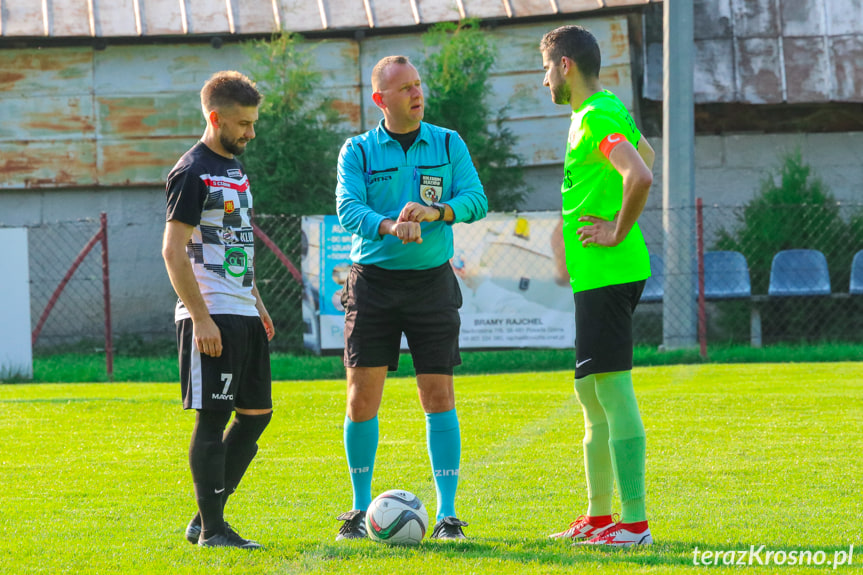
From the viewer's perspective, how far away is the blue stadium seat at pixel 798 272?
14703 mm

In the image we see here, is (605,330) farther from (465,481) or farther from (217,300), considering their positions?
(465,481)

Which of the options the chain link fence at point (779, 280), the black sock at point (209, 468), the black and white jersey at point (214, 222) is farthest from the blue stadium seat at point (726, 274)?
the black sock at point (209, 468)

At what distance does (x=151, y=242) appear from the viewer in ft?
58.1

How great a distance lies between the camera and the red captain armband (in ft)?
13.4

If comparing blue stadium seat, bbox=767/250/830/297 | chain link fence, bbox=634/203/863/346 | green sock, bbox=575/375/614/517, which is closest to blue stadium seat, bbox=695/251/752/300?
chain link fence, bbox=634/203/863/346

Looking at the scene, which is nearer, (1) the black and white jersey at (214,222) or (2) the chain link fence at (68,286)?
(1) the black and white jersey at (214,222)

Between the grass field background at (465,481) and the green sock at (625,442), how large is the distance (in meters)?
0.19

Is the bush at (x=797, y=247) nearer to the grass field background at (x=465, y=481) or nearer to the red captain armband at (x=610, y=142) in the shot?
the grass field background at (x=465, y=481)

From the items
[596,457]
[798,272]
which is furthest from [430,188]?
[798,272]

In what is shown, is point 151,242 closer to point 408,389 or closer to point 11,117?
point 11,117

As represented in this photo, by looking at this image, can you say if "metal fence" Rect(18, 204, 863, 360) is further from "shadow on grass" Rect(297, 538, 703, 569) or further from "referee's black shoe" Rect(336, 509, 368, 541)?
"shadow on grass" Rect(297, 538, 703, 569)

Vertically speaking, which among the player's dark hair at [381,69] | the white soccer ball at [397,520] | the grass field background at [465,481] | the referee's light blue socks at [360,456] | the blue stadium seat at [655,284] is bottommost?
the grass field background at [465,481]

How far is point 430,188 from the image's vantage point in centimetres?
456

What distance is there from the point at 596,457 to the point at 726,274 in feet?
37.1
